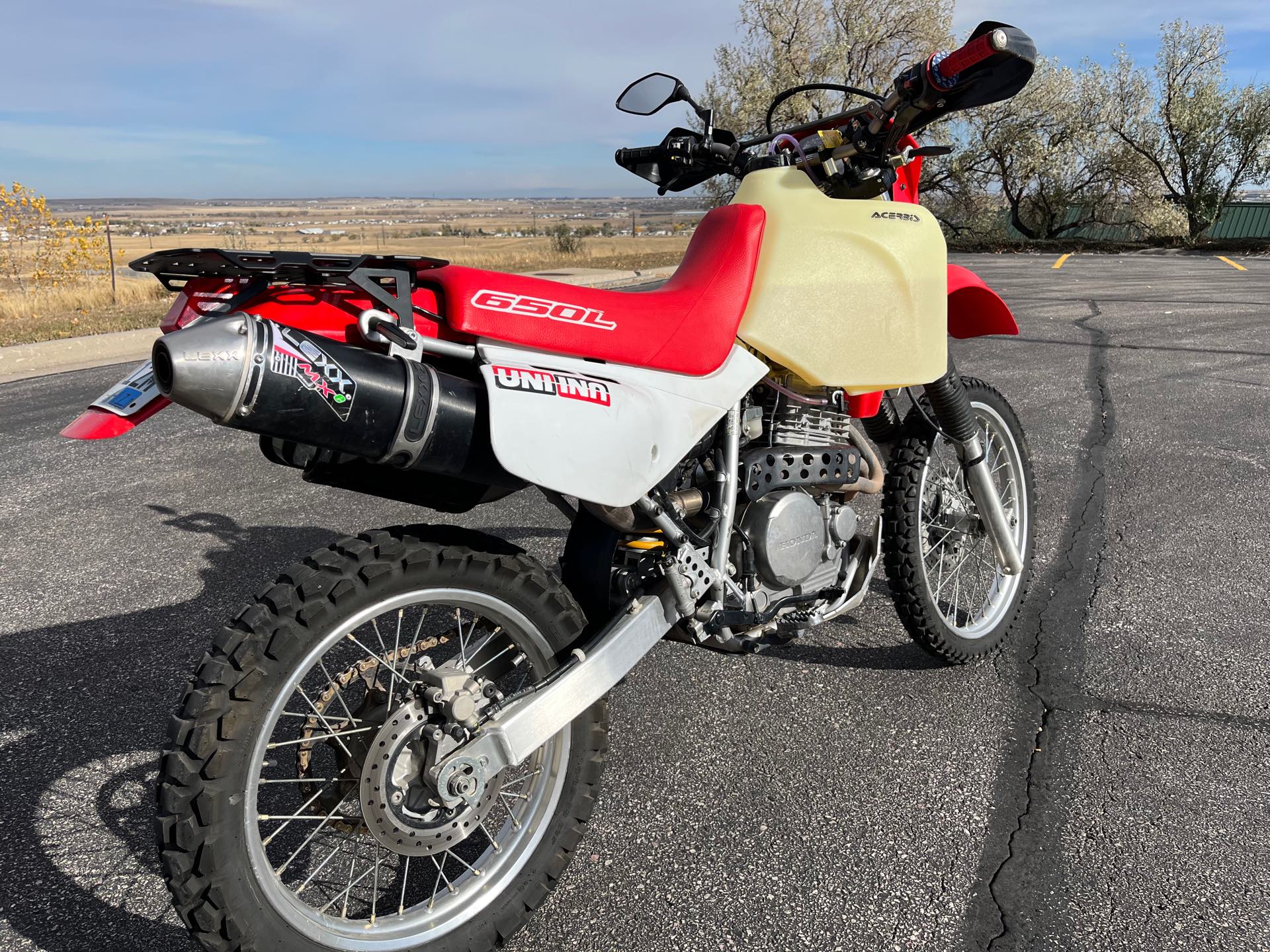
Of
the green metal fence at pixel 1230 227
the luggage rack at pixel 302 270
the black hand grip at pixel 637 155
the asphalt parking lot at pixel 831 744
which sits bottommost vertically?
the asphalt parking lot at pixel 831 744

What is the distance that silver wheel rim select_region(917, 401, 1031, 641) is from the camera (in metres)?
3.44

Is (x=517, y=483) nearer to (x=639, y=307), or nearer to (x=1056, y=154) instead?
(x=639, y=307)

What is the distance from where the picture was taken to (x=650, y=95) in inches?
124

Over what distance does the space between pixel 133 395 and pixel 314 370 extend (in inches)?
21.1

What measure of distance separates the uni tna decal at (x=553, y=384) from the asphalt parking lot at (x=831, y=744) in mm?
1279

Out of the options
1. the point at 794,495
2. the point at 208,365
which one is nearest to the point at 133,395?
the point at 208,365

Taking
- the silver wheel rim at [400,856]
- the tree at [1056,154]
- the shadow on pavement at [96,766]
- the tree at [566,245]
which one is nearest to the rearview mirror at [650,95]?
the silver wheel rim at [400,856]

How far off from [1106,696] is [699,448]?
1.83 metres

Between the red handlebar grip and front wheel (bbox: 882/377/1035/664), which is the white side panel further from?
front wheel (bbox: 882/377/1035/664)

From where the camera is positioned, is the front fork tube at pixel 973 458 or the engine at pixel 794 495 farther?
the front fork tube at pixel 973 458

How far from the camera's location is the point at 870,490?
10.1ft

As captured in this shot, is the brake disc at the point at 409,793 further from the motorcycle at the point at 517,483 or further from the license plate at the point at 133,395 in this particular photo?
the license plate at the point at 133,395

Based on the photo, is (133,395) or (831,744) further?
(831,744)

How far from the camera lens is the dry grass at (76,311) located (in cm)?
1084
